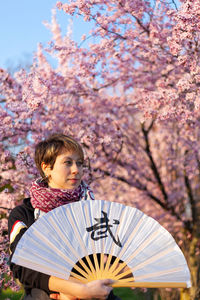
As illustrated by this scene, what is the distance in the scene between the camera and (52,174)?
1.99 meters

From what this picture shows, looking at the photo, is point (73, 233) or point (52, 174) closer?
point (73, 233)

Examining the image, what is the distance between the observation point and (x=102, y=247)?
1.74 m

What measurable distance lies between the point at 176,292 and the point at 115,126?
2.87 m

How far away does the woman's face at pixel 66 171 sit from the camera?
1.95 metres

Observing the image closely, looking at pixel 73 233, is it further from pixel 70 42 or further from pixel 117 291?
pixel 117 291

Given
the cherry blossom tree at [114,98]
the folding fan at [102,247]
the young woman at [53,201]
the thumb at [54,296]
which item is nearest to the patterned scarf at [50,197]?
the young woman at [53,201]

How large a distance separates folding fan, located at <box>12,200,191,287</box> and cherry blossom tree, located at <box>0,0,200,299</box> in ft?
8.49

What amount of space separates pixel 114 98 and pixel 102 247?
16.7ft

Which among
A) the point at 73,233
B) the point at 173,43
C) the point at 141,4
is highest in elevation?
the point at 141,4

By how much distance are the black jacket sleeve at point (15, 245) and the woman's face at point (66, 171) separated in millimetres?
206

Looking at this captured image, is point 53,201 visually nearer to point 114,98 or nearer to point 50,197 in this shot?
point 50,197

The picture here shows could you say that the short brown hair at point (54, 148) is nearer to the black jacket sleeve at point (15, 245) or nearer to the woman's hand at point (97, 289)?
the black jacket sleeve at point (15, 245)

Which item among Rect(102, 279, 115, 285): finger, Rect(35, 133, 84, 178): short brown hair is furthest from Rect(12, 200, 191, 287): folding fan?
Rect(35, 133, 84, 178): short brown hair

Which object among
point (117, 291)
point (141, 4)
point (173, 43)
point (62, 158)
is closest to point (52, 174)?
point (62, 158)
